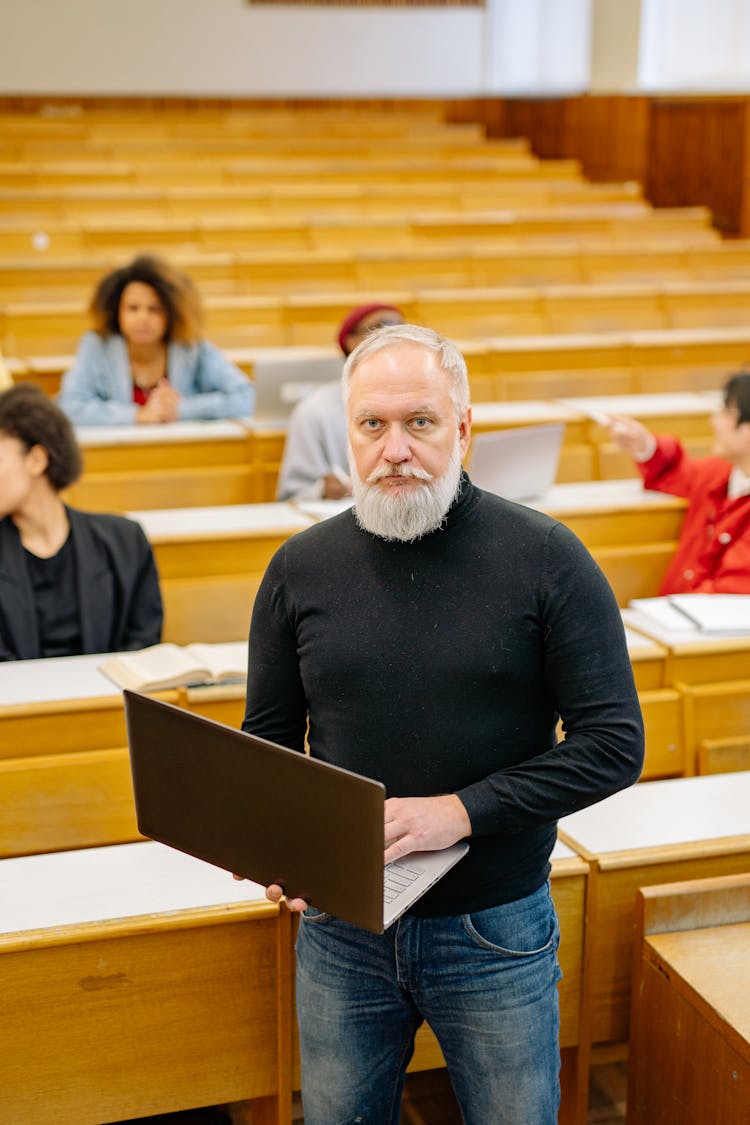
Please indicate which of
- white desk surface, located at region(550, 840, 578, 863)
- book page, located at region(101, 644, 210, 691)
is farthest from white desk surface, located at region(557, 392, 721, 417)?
white desk surface, located at region(550, 840, 578, 863)

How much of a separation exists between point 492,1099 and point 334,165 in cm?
325

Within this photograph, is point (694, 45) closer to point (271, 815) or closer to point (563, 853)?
point (563, 853)

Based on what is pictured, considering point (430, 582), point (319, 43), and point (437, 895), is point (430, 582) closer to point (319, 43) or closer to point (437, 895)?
point (437, 895)

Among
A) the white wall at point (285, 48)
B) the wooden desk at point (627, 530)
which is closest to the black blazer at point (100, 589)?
the wooden desk at point (627, 530)

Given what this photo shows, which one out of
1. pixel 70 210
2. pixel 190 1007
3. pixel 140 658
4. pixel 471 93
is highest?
pixel 471 93

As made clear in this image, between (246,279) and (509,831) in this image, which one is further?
(246,279)

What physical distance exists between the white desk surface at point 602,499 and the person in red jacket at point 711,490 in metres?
0.02

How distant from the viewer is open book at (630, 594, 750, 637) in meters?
1.27

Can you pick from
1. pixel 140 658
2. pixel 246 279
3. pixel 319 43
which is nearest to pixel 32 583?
pixel 140 658

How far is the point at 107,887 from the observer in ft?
2.89

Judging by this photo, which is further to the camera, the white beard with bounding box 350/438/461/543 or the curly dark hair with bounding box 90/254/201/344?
the curly dark hair with bounding box 90/254/201/344

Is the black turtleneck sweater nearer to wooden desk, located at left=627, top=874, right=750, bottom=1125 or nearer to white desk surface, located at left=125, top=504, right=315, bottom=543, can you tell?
wooden desk, located at left=627, top=874, right=750, bottom=1125

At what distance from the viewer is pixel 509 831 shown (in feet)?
2.17

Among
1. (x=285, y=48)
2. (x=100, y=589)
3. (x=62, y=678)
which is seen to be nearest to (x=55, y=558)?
(x=100, y=589)
